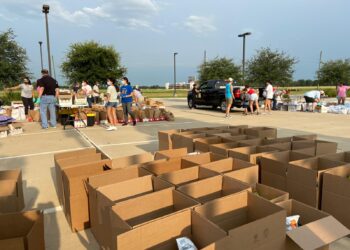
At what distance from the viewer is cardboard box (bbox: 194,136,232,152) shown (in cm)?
422

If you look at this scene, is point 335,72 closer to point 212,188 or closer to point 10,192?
point 212,188

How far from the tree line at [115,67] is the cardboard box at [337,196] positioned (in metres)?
20.6

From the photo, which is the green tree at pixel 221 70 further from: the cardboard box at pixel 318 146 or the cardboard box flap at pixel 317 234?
the cardboard box flap at pixel 317 234

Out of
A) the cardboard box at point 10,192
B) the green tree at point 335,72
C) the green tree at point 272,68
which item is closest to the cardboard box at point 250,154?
the cardboard box at point 10,192

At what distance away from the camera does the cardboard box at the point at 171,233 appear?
5.83 ft

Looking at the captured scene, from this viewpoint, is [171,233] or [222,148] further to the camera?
[222,148]

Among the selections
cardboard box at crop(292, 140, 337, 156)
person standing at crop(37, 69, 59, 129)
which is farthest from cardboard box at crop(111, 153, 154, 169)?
person standing at crop(37, 69, 59, 129)

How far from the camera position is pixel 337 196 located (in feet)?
9.00

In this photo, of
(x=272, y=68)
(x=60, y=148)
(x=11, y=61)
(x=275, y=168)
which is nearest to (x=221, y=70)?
(x=272, y=68)

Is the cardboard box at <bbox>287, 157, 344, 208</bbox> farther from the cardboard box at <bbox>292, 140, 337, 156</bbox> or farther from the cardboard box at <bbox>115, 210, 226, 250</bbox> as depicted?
the cardboard box at <bbox>115, 210, 226, 250</bbox>

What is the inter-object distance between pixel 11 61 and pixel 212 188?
21242 mm

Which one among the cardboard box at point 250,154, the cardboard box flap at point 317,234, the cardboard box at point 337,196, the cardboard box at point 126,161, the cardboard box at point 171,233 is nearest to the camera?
the cardboard box at point 171,233

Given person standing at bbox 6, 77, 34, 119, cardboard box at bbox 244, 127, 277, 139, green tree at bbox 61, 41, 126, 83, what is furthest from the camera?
green tree at bbox 61, 41, 126, 83

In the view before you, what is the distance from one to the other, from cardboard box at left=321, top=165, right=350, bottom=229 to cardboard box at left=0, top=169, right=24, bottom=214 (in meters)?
3.03
